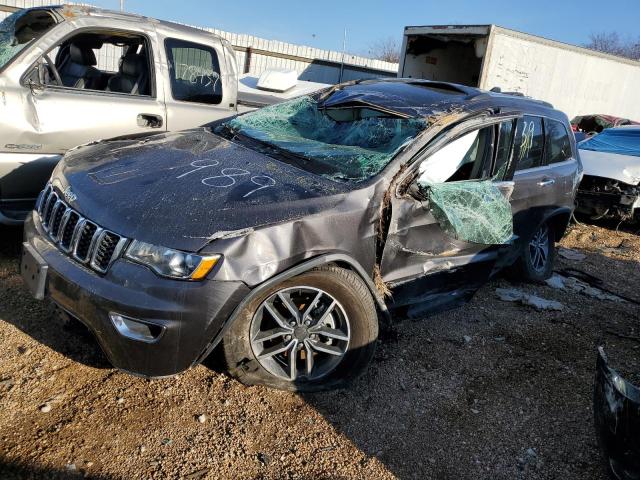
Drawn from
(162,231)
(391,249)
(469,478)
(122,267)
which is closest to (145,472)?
(122,267)

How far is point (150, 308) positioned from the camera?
226cm

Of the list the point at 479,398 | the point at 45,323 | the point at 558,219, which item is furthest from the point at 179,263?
the point at 558,219

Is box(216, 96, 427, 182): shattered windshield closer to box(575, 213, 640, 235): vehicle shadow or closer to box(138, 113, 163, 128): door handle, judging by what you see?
box(138, 113, 163, 128): door handle

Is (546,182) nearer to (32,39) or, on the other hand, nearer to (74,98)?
(74,98)

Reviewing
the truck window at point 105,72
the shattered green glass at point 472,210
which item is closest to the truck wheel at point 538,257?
the shattered green glass at point 472,210

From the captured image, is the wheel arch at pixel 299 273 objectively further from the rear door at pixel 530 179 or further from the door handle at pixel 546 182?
the door handle at pixel 546 182

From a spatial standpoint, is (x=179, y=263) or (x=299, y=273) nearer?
(x=179, y=263)

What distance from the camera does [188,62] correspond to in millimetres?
4785

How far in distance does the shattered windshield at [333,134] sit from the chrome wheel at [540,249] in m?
2.12

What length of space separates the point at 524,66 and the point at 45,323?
11.0 meters

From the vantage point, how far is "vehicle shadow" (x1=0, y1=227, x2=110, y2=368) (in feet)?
8.75

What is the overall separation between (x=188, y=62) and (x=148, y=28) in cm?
45

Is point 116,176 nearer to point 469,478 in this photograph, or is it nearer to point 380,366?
point 380,366

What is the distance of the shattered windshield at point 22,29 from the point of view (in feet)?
13.2
